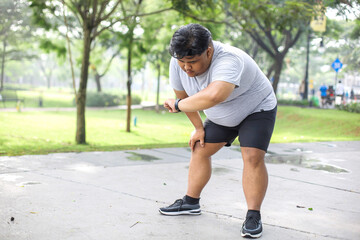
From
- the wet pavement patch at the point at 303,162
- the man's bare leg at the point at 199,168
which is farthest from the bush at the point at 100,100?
the man's bare leg at the point at 199,168

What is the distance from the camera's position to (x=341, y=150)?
25.7ft

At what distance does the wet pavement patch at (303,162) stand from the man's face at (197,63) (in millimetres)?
3465

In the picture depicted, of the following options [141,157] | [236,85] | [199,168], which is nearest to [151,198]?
[199,168]

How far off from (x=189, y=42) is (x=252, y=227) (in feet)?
4.49

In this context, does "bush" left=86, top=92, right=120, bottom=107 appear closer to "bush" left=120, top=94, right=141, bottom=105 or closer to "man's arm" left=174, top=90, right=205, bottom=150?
"bush" left=120, top=94, right=141, bottom=105

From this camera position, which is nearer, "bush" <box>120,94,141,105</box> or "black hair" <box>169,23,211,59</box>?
"black hair" <box>169,23,211,59</box>

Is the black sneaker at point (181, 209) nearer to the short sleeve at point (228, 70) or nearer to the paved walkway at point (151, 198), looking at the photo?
the paved walkway at point (151, 198)

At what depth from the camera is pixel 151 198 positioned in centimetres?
395

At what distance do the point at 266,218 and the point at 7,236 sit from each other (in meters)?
1.96

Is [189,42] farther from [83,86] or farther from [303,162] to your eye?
[83,86]

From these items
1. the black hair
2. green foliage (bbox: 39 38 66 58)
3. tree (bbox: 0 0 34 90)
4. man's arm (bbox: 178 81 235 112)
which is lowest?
man's arm (bbox: 178 81 235 112)

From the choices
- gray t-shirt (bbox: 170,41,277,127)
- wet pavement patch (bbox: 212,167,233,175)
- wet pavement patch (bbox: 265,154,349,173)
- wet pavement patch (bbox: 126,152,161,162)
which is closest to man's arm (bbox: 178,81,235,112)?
gray t-shirt (bbox: 170,41,277,127)

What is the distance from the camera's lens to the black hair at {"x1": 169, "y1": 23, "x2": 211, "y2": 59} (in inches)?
107

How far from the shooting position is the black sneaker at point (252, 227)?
299 cm
